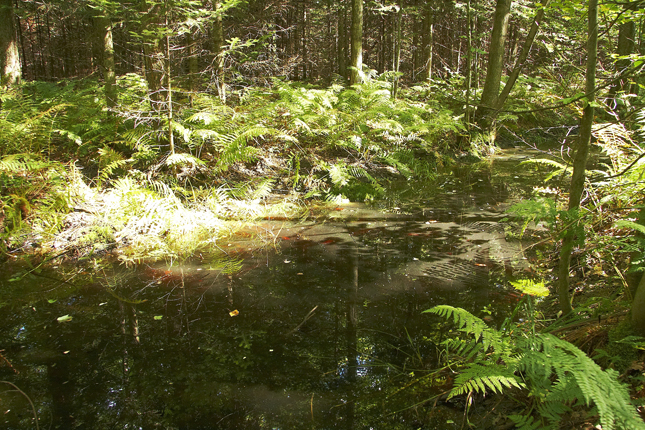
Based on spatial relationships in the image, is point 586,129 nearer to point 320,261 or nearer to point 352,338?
point 352,338

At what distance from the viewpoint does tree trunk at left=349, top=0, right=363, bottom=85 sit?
10.2 m

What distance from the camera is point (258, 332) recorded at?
3.27 m

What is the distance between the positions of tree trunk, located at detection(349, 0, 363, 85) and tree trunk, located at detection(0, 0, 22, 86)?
841 cm

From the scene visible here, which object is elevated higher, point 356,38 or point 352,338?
point 356,38

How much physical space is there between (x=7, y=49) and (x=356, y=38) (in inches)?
347

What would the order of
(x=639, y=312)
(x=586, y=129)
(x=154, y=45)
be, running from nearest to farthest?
(x=639, y=312)
(x=586, y=129)
(x=154, y=45)

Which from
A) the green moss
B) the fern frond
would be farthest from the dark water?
the green moss

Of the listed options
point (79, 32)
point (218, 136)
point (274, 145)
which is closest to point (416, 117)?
point (274, 145)

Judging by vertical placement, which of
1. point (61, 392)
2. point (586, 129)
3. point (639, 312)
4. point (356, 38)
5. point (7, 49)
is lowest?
point (61, 392)

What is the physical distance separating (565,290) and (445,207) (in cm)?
405

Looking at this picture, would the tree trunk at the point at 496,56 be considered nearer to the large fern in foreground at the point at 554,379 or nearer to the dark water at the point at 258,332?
the dark water at the point at 258,332

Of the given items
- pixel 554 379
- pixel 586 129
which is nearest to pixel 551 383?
pixel 554 379

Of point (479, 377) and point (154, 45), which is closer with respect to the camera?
point (479, 377)

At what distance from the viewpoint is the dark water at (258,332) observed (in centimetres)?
243
